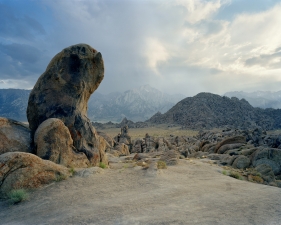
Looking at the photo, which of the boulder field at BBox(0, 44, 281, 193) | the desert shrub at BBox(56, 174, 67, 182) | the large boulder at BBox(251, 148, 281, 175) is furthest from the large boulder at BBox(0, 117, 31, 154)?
the large boulder at BBox(251, 148, 281, 175)

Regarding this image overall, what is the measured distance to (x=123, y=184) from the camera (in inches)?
409

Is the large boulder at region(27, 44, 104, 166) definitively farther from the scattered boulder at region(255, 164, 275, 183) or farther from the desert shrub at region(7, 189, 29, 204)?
the scattered boulder at region(255, 164, 275, 183)

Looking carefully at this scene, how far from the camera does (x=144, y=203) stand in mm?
7715

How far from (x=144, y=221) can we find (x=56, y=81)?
11294 mm

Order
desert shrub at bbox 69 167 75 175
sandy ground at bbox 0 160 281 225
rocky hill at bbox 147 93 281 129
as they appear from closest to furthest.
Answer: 1. sandy ground at bbox 0 160 281 225
2. desert shrub at bbox 69 167 75 175
3. rocky hill at bbox 147 93 281 129

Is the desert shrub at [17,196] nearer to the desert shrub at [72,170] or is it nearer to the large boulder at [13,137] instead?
the desert shrub at [72,170]

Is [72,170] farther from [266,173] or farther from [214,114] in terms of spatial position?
[214,114]

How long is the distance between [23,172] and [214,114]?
120 m

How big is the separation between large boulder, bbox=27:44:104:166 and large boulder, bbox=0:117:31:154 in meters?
0.86

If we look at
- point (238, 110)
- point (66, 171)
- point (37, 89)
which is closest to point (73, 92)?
point (37, 89)

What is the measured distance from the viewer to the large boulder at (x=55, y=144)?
11.6 metres

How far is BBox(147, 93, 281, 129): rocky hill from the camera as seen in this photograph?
108 meters

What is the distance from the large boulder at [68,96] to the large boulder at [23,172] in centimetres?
368

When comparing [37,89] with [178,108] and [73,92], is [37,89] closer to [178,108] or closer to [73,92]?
[73,92]
